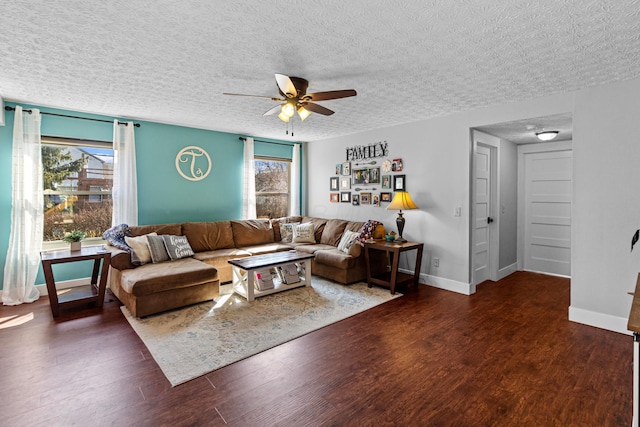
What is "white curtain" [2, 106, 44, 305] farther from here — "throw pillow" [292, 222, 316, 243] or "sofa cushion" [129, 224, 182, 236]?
"throw pillow" [292, 222, 316, 243]

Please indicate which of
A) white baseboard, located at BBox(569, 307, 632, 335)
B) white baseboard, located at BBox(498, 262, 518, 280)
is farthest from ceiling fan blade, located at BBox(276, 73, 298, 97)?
white baseboard, located at BBox(498, 262, 518, 280)

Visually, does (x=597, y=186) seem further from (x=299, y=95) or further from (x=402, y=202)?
(x=299, y=95)

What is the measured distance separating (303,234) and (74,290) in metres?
3.22

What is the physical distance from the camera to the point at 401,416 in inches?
77.2

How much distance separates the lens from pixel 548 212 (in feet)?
17.4

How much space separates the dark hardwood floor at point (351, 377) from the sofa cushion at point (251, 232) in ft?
7.46

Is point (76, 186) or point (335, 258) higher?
point (76, 186)

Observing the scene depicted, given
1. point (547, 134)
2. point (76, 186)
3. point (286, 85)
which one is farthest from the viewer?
point (76, 186)

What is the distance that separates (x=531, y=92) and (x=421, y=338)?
272 cm

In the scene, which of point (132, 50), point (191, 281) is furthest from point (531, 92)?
point (191, 281)

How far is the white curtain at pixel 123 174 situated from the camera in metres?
4.53

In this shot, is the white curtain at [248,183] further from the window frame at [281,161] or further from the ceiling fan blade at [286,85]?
the ceiling fan blade at [286,85]

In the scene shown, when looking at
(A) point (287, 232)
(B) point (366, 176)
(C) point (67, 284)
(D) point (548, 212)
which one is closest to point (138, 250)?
(C) point (67, 284)

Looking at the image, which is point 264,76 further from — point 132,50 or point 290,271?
point 290,271
